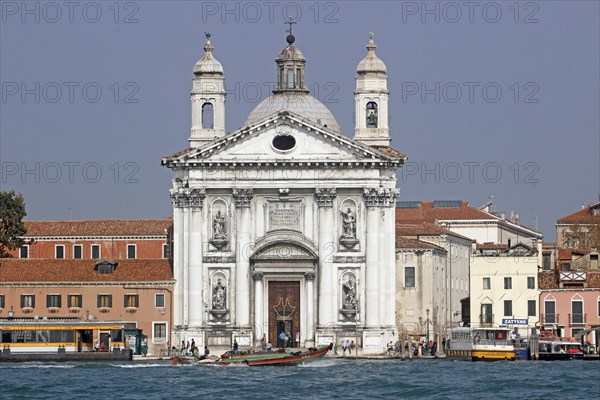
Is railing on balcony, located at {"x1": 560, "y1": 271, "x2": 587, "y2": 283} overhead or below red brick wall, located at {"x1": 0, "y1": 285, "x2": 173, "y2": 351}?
overhead

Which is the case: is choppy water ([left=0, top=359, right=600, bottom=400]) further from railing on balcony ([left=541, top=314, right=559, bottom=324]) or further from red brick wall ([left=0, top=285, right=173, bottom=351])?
railing on balcony ([left=541, top=314, right=559, bottom=324])

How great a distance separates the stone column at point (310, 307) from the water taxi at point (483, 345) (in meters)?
5.61

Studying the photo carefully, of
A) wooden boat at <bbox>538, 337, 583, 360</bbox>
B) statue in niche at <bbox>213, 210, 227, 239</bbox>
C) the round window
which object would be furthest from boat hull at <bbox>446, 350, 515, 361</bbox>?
statue in niche at <bbox>213, 210, 227, 239</bbox>

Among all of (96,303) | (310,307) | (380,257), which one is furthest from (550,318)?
(96,303)

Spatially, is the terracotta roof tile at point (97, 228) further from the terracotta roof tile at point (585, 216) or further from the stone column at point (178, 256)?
the terracotta roof tile at point (585, 216)

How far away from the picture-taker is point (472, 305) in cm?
10331

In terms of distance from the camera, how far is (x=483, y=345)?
92.2m

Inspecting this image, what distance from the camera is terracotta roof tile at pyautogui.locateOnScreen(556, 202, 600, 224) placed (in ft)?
438

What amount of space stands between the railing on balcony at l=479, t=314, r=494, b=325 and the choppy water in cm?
1119

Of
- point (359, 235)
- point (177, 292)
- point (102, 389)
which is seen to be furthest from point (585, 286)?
point (102, 389)

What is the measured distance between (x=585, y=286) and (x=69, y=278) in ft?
71.7

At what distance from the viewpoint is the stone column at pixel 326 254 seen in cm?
9469

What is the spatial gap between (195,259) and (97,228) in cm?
1690

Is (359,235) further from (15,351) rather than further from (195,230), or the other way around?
(15,351)
